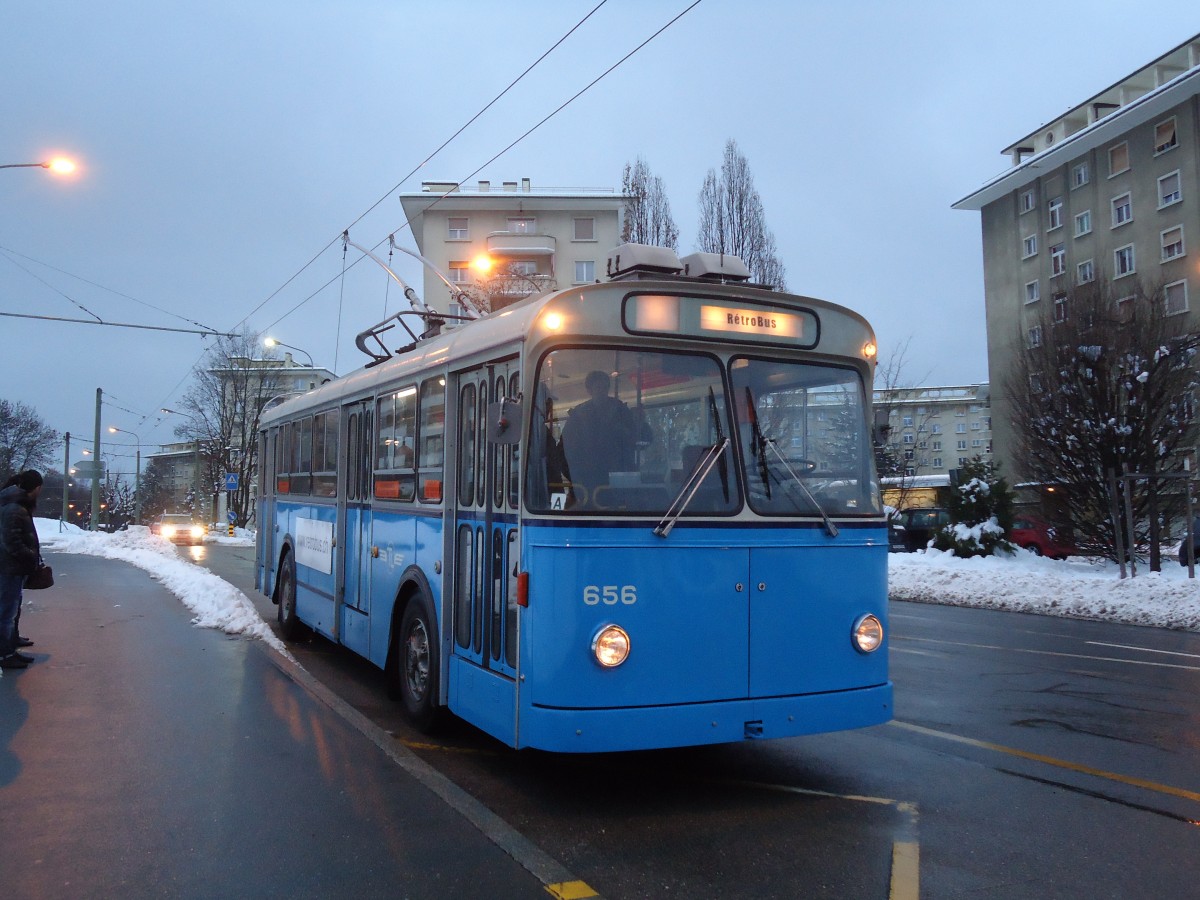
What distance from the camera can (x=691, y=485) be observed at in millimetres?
5426

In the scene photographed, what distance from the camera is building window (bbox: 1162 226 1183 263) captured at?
126 ft

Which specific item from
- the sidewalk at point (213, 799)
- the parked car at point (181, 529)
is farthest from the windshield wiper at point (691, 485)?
the parked car at point (181, 529)

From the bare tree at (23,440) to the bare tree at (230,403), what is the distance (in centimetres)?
1872

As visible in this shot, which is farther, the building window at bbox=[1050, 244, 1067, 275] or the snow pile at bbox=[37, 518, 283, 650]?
the building window at bbox=[1050, 244, 1067, 275]

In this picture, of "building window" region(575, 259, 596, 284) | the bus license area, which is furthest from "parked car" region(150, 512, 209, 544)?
the bus license area

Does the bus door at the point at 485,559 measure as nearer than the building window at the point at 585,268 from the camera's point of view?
Yes

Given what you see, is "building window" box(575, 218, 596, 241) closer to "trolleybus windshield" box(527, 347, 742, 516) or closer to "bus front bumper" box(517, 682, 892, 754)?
"trolleybus windshield" box(527, 347, 742, 516)

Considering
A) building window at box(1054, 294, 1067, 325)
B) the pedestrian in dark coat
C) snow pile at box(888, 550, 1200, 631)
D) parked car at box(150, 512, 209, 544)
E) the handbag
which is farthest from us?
parked car at box(150, 512, 209, 544)

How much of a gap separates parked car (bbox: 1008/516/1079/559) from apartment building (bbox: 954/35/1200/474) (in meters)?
4.13

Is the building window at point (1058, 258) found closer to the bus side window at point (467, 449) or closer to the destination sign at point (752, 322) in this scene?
the destination sign at point (752, 322)

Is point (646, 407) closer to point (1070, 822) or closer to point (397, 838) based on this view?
point (397, 838)

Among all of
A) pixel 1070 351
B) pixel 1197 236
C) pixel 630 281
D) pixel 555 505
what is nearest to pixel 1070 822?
pixel 555 505

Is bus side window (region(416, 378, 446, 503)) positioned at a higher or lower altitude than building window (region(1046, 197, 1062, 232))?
lower

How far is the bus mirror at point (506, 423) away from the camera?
5.20 m
